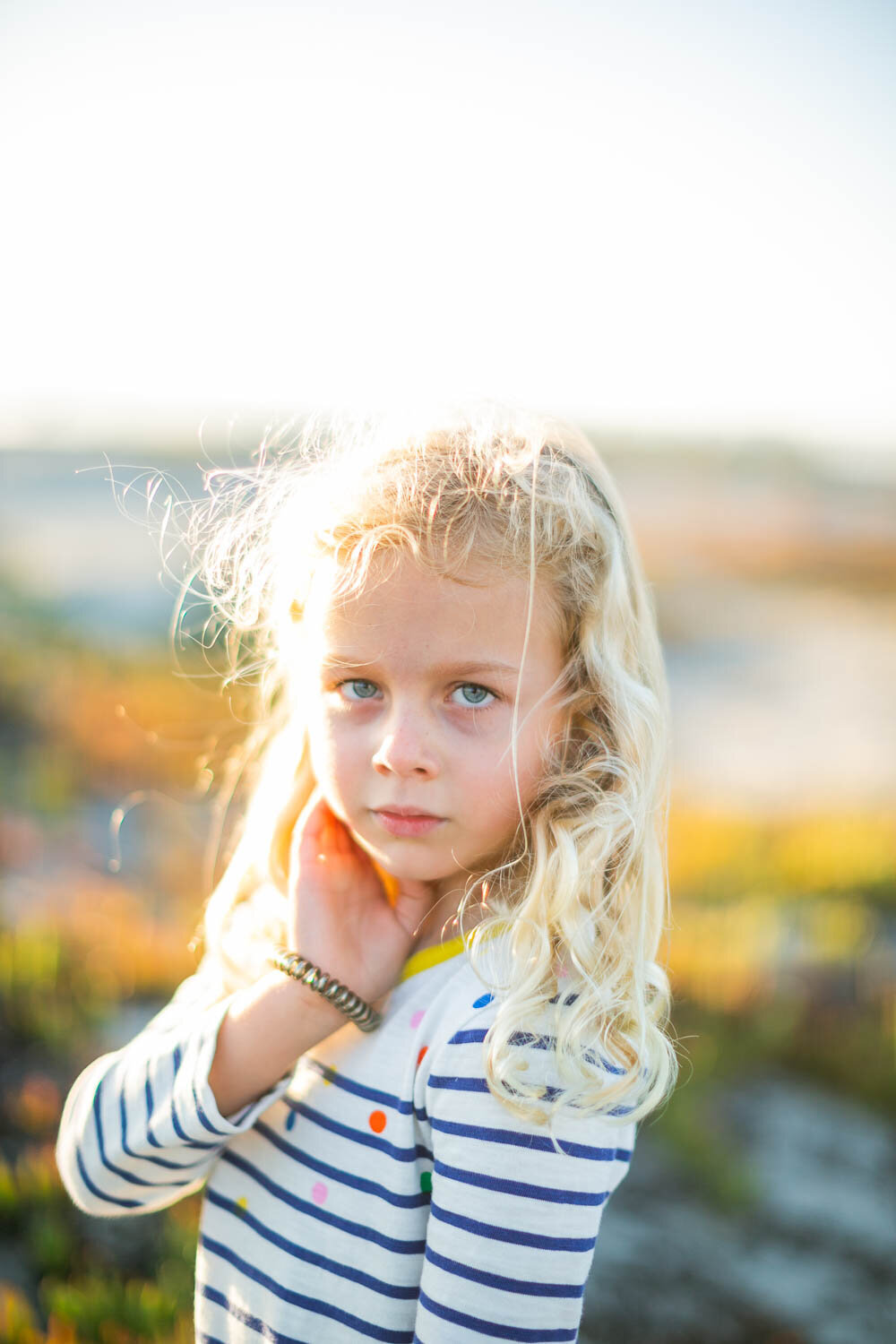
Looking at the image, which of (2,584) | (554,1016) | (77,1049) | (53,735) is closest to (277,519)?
(554,1016)

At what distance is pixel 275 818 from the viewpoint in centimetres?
167

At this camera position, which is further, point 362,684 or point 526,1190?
point 362,684

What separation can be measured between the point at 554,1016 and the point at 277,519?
860mm

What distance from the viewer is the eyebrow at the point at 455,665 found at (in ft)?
4.33

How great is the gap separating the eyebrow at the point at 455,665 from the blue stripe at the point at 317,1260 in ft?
2.63

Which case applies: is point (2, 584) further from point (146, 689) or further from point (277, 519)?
point (277, 519)

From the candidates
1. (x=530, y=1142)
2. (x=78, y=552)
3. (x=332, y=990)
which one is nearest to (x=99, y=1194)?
(x=332, y=990)

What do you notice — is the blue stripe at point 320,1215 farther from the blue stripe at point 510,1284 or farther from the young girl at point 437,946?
the blue stripe at point 510,1284

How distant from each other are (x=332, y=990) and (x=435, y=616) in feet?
1.76

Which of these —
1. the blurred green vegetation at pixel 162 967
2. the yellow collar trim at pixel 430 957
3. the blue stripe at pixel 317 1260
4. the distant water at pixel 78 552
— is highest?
the distant water at pixel 78 552

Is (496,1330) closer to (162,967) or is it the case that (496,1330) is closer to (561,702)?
(561,702)

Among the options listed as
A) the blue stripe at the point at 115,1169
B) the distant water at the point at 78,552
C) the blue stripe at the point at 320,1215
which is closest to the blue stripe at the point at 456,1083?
the blue stripe at the point at 320,1215

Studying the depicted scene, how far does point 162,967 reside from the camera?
366 centimetres

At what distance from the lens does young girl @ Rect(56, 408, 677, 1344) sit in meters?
1.25
